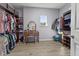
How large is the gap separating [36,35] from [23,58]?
19.2 feet

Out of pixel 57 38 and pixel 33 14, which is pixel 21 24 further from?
pixel 57 38

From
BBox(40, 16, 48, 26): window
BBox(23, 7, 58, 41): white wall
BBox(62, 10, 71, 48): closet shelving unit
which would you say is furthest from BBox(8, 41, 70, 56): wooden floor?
BBox(40, 16, 48, 26): window

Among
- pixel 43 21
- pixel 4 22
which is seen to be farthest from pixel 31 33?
pixel 4 22

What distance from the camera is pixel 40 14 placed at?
25.2 ft

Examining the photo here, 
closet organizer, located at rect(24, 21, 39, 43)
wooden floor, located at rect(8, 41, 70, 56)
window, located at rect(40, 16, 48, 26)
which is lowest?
wooden floor, located at rect(8, 41, 70, 56)

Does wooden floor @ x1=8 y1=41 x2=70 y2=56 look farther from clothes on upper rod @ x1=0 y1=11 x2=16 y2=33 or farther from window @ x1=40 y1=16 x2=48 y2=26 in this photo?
window @ x1=40 y1=16 x2=48 y2=26

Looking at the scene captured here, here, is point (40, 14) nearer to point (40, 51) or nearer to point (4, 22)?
point (40, 51)

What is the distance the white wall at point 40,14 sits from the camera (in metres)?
7.45

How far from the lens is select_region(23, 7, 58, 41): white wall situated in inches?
293

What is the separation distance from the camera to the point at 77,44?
160 centimetres

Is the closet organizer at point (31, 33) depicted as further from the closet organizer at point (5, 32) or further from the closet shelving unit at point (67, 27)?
the closet organizer at point (5, 32)

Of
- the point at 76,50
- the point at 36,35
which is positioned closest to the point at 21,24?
the point at 36,35

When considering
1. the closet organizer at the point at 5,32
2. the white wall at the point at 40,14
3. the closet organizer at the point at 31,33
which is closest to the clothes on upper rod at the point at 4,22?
the closet organizer at the point at 5,32

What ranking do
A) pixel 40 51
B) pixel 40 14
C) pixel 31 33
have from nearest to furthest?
pixel 40 51 → pixel 31 33 → pixel 40 14
